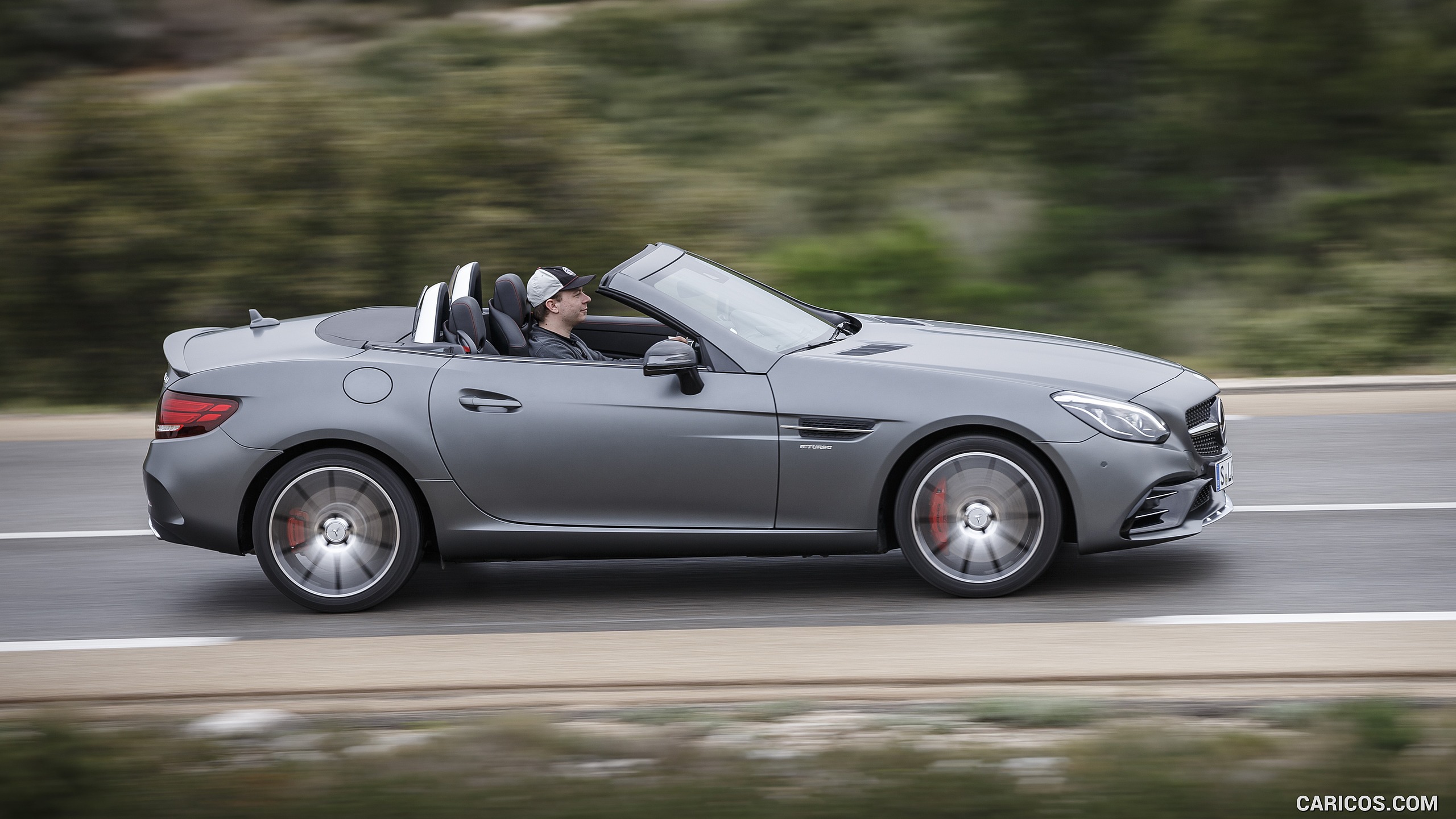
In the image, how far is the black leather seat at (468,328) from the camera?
629 cm

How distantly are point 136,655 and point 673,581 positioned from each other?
7.36 ft

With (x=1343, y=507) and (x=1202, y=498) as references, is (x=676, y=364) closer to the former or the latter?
(x=1202, y=498)

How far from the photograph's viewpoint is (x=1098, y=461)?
5.81 m

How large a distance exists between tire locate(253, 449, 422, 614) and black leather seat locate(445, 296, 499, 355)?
0.62 meters

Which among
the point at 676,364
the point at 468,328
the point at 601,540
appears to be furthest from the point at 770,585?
the point at 468,328

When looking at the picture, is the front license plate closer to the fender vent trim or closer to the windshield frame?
the fender vent trim

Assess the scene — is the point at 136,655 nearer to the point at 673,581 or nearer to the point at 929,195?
the point at 673,581

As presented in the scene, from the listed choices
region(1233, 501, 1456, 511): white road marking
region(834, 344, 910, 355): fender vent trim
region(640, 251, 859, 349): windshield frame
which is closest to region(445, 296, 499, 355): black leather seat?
region(640, 251, 859, 349): windshield frame

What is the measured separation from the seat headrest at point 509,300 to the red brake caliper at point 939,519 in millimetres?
1954

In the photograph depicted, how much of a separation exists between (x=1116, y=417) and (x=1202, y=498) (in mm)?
520

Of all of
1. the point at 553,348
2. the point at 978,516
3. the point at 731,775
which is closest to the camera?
the point at 731,775

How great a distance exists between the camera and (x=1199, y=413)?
20.2 feet

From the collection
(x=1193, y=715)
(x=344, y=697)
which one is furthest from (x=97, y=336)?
(x=1193, y=715)

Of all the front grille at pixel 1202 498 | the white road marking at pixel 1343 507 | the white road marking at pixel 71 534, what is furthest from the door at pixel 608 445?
the white road marking at pixel 1343 507
